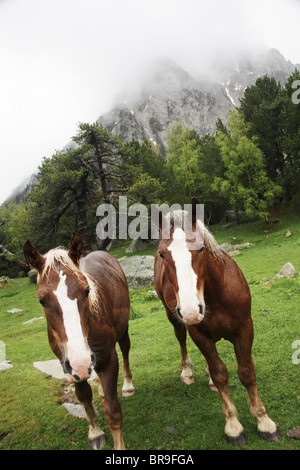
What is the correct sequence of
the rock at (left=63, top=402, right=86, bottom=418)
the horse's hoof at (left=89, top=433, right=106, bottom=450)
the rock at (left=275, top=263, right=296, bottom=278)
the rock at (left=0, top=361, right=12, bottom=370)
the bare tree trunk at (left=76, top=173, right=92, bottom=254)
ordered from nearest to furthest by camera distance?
the horse's hoof at (left=89, top=433, right=106, bottom=450) → the rock at (left=63, top=402, right=86, bottom=418) → the rock at (left=0, top=361, right=12, bottom=370) → the rock at (left=275, top=263, right=296, bottom=278) → the bare tree trunk at (left=76, top=173, right=92, bottom=254)

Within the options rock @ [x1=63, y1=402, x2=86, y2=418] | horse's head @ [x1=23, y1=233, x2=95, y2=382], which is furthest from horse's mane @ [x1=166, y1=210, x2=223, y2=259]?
rock @ [x1=63, y1=402, x2=86, y2=418]

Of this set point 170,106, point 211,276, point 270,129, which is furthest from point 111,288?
point 170,106

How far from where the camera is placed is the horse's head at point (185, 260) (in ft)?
8.52

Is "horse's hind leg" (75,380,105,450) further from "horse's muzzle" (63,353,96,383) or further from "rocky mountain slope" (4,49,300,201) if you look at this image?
"rocky mountain slope" (4,49,300,201)

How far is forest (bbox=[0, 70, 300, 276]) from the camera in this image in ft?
64.3

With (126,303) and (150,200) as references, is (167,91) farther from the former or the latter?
(126,303)

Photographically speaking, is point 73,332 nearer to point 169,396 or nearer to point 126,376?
point 169,396

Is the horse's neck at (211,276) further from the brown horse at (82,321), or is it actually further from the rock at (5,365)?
the rock at (5,365)

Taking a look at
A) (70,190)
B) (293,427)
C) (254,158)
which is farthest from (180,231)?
(254,158)

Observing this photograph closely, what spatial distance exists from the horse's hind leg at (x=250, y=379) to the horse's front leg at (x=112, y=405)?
61.6 inches

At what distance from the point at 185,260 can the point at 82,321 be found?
1.20 m

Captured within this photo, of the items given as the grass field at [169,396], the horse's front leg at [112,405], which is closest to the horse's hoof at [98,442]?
the grass field at [169,396]

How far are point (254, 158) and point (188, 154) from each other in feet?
33.3

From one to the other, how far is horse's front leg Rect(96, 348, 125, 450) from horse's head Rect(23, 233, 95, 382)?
2.95ft
